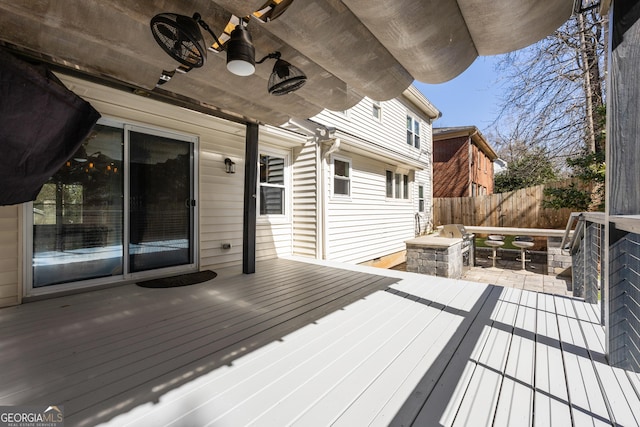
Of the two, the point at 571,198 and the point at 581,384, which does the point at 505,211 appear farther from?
the point at 581,384

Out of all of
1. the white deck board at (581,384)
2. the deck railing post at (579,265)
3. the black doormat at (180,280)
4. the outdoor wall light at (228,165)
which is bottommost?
the white deck board at (581,384)

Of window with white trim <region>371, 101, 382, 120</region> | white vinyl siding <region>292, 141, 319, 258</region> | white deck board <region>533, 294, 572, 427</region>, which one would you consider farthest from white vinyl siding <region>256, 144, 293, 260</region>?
white deck board <region>533, 294, 572, 427</region>

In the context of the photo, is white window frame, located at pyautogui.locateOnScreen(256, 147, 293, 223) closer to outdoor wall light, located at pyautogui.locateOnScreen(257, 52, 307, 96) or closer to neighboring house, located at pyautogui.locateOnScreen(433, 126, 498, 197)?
outdoor wall light, located at pyautogui.locateOnScreen(257, 52, 307, 96)

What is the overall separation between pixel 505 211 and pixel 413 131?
469 cm

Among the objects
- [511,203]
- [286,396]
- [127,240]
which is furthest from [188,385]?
[511,203]

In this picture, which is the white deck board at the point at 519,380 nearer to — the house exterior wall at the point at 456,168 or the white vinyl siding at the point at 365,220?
the white vinyl siding at the point at 365,220

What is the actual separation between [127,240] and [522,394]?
4.40 metres

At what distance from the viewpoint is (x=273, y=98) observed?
310 centimetres

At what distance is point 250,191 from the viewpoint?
4.35m

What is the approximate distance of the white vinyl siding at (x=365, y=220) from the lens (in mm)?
6551

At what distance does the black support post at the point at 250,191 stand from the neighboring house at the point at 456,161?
13242 millimetres

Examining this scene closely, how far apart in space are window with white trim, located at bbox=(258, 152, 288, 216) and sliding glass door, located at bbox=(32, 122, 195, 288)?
1.54m

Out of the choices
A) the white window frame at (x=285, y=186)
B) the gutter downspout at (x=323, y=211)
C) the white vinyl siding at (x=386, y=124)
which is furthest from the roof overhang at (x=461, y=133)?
the white window frame at (x=285, y=186)

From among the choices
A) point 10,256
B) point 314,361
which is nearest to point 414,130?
point 314,361
